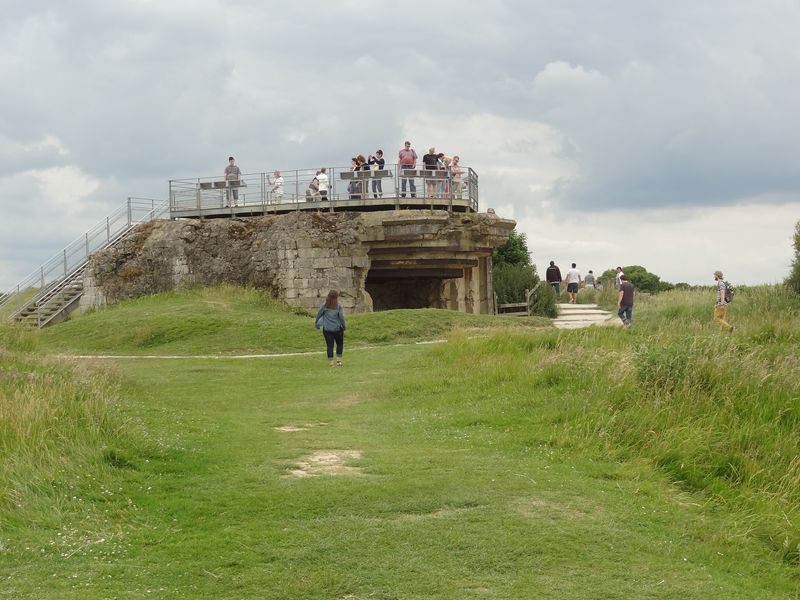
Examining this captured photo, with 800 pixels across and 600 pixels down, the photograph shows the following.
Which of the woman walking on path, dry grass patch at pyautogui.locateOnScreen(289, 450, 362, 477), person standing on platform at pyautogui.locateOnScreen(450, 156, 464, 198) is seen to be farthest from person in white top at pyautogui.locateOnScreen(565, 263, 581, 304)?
dry grass patch at pyautogui.locateOnScreen(289, 450, 362, 477)

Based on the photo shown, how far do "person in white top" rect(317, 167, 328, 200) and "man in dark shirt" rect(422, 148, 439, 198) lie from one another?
3.05 meters

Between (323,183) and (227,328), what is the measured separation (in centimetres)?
699

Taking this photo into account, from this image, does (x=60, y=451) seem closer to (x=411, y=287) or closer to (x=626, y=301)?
(x=626, y=301)

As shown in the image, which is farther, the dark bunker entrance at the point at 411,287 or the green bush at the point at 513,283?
the green bush at the point at 513,283

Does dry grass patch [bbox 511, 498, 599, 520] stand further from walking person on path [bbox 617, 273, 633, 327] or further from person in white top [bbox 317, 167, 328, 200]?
person in white top [bbox 317, 167, 328, 200]

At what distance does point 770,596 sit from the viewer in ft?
20.8

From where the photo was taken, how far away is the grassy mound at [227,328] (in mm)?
22781

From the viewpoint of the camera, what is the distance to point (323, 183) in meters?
29.2

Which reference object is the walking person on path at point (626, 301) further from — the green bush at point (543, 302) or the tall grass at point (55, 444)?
the tall grass at point (55, 444)

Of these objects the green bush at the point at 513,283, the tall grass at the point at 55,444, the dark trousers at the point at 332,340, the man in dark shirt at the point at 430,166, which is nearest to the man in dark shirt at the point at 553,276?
the green bush at the point at 513,283

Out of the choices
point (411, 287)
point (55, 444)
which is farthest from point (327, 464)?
point (411, 287)

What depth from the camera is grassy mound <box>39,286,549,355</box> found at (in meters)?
22.8

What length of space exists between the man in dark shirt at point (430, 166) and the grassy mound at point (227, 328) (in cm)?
467

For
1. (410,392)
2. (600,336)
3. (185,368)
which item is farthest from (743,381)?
(185,368)
